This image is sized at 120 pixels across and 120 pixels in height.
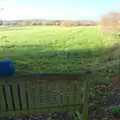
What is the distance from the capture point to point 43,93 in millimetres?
3240

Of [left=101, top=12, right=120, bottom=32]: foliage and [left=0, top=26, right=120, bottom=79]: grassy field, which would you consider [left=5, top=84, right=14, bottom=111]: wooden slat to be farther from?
[left=101, top=12, right=120, bottom=32]: foliage

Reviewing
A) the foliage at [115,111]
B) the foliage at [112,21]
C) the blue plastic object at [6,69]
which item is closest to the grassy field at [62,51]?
the foliage at [112,21]

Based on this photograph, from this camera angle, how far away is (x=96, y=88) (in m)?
6.09

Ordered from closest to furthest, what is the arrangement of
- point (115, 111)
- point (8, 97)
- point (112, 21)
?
point (8, 97) < point (115, 111) < point (112, 21)

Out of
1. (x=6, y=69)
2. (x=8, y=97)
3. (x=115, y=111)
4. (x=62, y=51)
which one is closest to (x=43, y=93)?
(x=8, y=97)

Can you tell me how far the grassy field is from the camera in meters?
8.51

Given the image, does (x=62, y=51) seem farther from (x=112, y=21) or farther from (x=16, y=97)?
(x=16, y=97)

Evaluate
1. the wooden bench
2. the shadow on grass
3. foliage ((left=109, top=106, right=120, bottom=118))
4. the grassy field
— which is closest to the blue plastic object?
the wooden bench

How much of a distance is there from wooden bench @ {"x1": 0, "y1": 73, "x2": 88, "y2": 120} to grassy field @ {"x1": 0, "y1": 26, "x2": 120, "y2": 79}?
4321 mm

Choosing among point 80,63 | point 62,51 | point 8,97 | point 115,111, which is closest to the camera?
point 8,97

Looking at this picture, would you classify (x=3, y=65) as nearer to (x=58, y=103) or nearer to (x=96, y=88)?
(x=58, y=103)

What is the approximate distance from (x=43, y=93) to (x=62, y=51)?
27.9ft

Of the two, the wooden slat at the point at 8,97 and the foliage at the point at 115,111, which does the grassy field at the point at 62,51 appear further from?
the wooden slat at the point at 8,97

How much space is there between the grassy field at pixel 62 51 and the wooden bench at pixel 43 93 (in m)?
4.32
